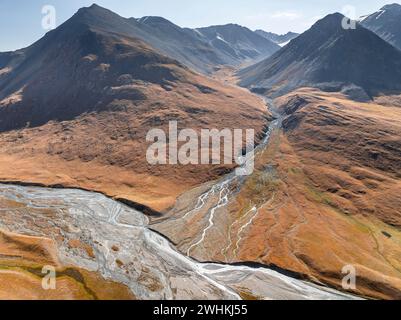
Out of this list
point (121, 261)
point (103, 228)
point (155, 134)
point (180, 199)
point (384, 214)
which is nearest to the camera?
point (121, 261)

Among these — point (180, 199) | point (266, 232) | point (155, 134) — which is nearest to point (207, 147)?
point (155, 134)

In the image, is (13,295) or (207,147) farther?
(207,147)

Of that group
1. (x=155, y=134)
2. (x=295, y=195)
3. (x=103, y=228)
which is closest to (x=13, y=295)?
(x=103, y=228)

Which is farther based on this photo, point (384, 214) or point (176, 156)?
point (176, 156)

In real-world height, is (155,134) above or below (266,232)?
above
